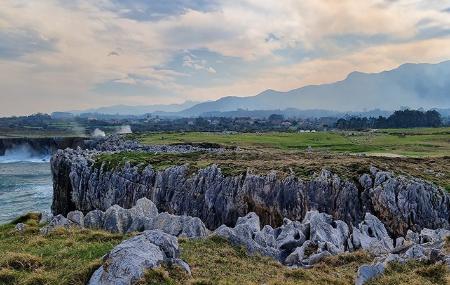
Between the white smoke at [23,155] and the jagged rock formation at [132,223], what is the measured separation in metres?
121

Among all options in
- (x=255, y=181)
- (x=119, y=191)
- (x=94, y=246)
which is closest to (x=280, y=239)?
(x=94, y=246)

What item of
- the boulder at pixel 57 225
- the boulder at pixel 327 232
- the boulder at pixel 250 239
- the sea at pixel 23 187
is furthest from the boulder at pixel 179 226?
the sea at pixel 23 187

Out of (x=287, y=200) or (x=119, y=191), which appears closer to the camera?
(x=287, y=200)

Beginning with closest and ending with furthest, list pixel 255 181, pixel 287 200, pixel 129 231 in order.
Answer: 1. pixel 129 231
2. pixel 287 200
3. pixel 255 181

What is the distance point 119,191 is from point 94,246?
3079cm

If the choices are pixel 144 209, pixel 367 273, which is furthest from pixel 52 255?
pixel 367 273

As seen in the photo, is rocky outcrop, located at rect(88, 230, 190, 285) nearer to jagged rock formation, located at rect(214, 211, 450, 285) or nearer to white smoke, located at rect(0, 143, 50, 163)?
jagged rock formation, located at rect(214, 211, 450, 285)

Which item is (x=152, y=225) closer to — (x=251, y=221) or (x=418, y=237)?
(x=251, y=221)

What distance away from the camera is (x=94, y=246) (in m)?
19.5

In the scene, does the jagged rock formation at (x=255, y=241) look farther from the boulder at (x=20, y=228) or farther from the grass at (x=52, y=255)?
the boulder at (x=20, y=228)

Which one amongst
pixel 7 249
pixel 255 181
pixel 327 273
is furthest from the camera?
pixel 255 181

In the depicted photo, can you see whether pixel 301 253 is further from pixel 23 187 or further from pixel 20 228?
pixel 23 187

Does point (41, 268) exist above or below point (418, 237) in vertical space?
above

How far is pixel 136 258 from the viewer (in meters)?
15.4
